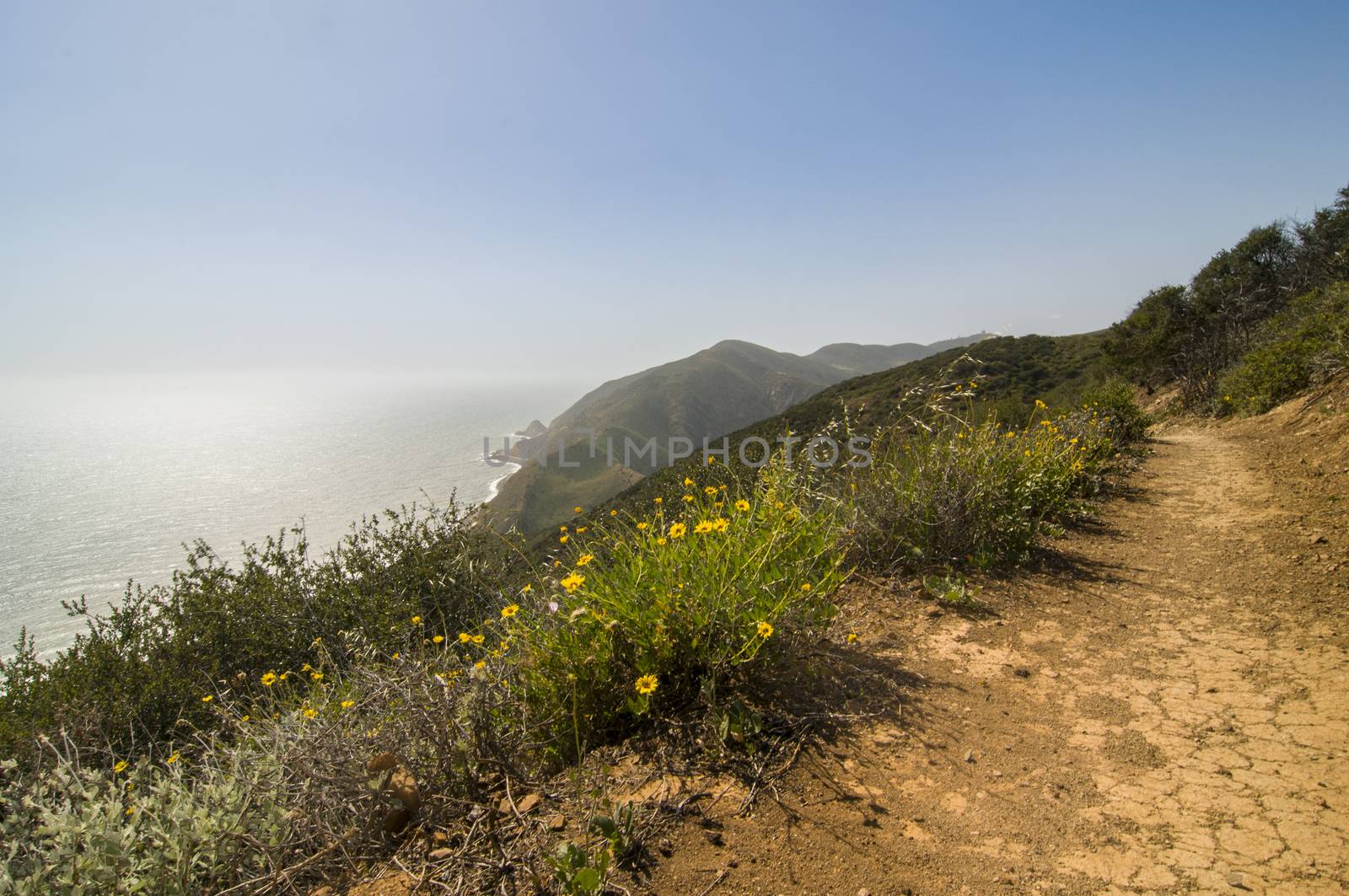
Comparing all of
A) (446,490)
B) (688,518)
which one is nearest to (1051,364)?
(688,518)

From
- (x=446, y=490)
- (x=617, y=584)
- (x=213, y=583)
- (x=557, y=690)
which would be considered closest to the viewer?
(x=557, y=690)

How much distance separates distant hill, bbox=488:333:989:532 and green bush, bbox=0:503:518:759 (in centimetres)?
4044

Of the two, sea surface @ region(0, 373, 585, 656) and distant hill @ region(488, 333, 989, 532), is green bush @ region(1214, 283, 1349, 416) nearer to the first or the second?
sea surface @ region(0, 373, 585, 656)

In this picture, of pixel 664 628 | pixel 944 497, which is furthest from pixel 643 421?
pixel 664 628

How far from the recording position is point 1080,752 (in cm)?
204

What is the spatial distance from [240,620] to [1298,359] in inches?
674

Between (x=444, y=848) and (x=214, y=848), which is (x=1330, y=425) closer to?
(x=444, y=848)

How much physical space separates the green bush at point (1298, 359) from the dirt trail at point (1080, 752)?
8.33 m

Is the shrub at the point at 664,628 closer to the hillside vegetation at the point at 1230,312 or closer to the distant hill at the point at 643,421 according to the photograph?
the hillside vegetation at the point at 1230,312

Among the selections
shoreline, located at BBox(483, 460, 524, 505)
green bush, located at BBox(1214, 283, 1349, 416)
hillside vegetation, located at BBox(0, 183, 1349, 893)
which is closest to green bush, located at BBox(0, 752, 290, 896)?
hillside vegetation, located at BBox(0, 183, 1349, 893)

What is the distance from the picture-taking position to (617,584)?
238 centimetres

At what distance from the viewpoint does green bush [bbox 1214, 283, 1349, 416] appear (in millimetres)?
9078

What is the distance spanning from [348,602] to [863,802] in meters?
6.96

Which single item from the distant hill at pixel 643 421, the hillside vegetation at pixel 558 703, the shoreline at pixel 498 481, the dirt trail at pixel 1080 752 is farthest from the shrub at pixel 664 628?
the shoreline at pixel 498 481
